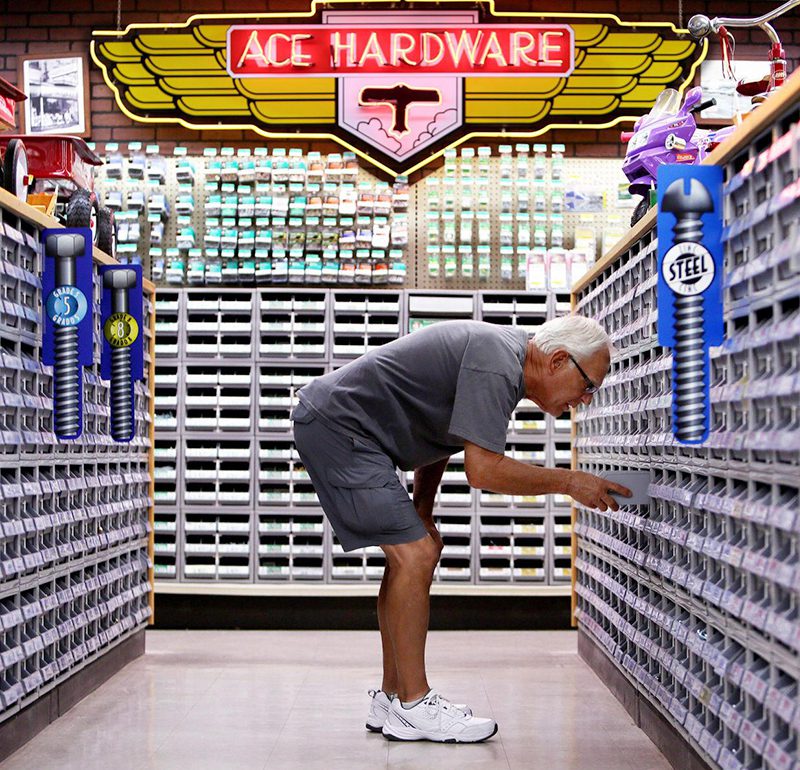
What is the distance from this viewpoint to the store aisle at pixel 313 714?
291 cm

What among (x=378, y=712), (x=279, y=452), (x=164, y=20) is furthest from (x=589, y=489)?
(x=164, y=20)

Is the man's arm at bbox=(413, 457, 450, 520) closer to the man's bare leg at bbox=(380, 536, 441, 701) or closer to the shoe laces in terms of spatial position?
the man's bare leg at bbox=(380, 536, 441, 701)

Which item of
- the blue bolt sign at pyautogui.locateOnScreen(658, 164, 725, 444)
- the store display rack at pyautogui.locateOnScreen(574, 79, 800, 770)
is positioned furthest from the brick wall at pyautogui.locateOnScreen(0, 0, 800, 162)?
the blue bolt sign at pyautogui.locateOnScreen(658, 164, 725, 444)

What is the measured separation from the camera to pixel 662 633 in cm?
290

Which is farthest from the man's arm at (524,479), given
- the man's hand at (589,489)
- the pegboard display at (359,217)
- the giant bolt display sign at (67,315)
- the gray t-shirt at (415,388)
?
the pegboard display at (359,217)

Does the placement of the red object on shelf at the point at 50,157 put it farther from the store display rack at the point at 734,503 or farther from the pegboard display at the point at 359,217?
the pegboard display at the point at 359,217

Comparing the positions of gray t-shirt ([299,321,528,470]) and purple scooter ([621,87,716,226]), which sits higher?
purple scooter ([621,87,716,226])

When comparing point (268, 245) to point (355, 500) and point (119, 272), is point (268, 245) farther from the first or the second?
point (355, 500)

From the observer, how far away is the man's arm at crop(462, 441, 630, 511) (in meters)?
2.81

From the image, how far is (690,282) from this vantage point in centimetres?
225

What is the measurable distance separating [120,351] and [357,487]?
1219mm

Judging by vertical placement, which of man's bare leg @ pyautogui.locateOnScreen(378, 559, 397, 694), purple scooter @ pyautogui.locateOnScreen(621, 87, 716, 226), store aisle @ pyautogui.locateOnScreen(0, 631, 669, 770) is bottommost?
store aisle @ pyautogui.locateOnScreen(0, 631, 669, 770)

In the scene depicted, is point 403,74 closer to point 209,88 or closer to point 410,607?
point 209,88

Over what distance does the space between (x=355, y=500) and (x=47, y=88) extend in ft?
15.0
